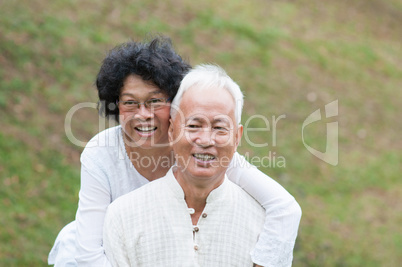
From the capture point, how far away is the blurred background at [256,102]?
6.02 meters

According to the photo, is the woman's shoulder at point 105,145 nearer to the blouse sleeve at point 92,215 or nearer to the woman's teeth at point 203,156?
the blouse sleeve at point 92,215

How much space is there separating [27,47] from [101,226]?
5194 millimetres

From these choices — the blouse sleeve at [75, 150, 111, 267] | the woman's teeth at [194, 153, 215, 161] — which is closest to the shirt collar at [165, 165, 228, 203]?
the woman's teeth at [194, 153, 215, 161]

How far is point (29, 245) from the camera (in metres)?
5.26

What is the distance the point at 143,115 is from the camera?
295 cm

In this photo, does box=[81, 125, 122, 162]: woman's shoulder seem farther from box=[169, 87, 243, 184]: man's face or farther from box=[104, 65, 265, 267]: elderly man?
box=[169, 87, 243, 184]: man's face

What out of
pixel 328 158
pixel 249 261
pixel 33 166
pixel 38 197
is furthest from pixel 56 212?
pixel 328 158

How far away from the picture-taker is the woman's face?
2.96m

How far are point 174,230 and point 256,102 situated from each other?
5973 millimetres

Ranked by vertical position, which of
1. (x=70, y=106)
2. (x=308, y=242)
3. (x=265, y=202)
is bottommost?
(x=308, y=242)

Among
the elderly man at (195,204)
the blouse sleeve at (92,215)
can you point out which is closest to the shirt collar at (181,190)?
the elderly man at (195,204)

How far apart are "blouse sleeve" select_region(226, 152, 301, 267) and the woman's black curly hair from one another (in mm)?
696

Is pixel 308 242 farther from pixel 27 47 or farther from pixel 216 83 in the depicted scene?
pixel 27 47

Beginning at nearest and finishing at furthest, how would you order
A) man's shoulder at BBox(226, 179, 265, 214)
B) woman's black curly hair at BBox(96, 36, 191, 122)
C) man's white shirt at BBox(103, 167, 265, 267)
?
1. man's white shirt at BBox(103, 167, 265, 267)
2. man's shoulder at BBox(226, 179, 265, 214)
3. woman's black curly hair at BBox(96, 36, 191, 122)
